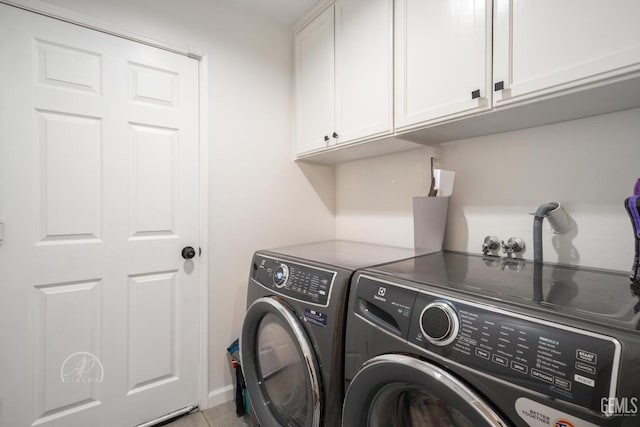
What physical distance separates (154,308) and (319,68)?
171 cm

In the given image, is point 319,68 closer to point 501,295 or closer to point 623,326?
point 501,295

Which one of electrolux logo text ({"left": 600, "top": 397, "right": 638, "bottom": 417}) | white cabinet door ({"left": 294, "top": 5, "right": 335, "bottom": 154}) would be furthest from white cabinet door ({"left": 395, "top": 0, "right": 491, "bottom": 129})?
electrolux logo text ({"left": 600, "top": 397, "right": 638, "bottom": 417})

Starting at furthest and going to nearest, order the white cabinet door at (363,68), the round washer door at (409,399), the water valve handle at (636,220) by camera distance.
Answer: the white cabinet door at (363,68) < the water valve handle at (636,220) < the round washer door at (409,399)

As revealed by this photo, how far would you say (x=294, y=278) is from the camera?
1186mm

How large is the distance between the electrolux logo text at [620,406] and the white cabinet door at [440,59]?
3.01 feet

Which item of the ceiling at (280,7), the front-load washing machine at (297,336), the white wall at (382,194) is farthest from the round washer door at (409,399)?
the ceiling at (280,7)

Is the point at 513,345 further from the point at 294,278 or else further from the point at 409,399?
the point at 294,278

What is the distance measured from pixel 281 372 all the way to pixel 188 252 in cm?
85

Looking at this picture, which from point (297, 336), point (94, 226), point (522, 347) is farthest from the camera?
point (94, 226)

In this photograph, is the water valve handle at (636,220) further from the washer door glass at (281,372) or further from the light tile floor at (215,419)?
the light tile floor at (215,419)

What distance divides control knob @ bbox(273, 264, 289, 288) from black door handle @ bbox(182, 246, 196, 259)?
0.65 m

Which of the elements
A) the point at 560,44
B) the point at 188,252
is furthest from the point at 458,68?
the point at 188,252

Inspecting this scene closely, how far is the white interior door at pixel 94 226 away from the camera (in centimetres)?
125

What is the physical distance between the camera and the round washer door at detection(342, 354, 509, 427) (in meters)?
0.62
